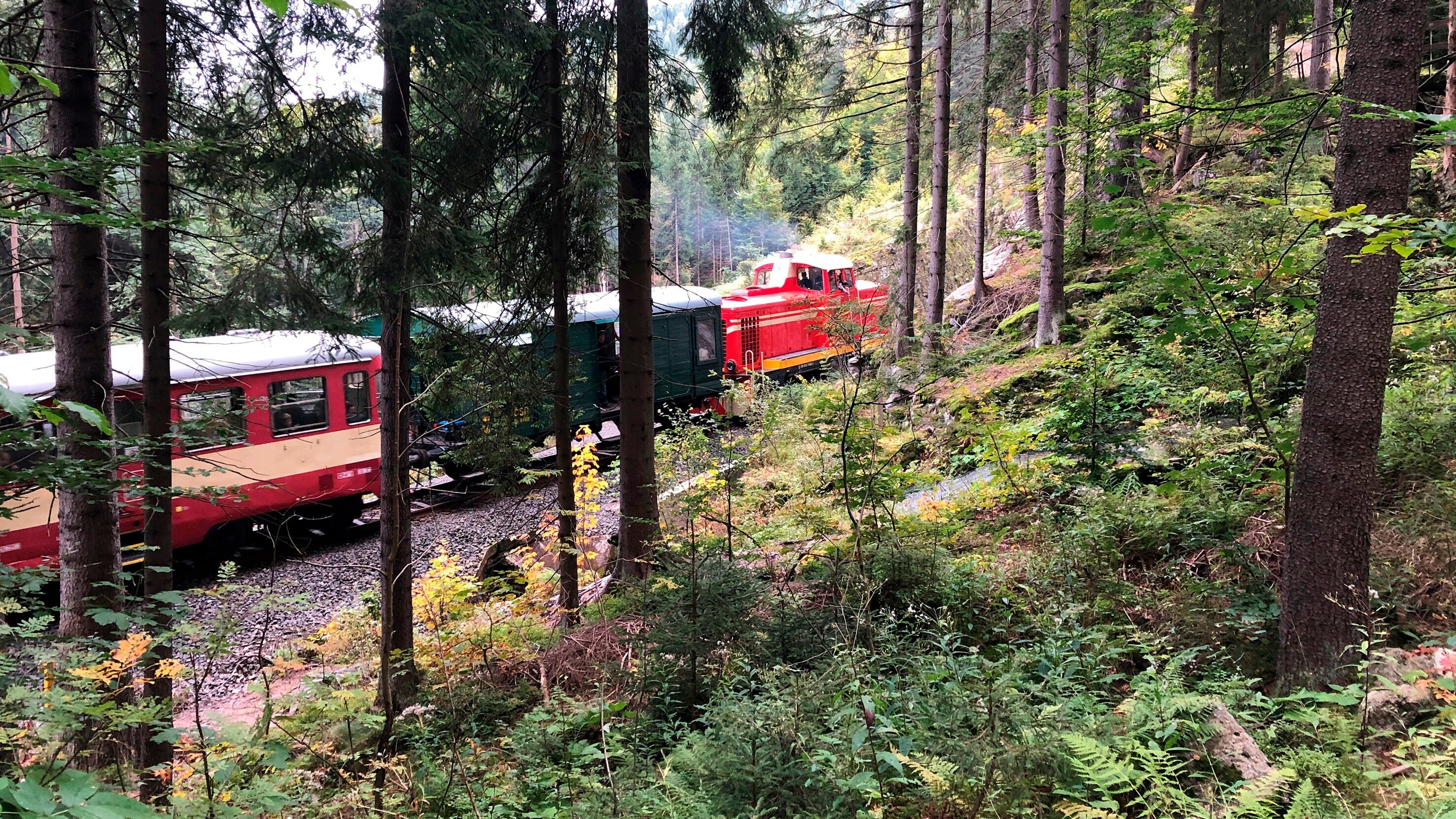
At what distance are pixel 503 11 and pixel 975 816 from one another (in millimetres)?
6250

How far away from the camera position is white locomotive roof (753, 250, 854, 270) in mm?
18297

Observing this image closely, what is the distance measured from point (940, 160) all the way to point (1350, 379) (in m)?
8.73

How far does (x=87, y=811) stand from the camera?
136 centimetres

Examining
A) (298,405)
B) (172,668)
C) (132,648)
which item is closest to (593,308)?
(298,405)

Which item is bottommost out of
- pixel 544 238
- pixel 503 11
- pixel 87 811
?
pixel 87 811

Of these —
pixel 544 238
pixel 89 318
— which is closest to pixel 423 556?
pixel 544 238

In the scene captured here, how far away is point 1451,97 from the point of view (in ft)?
27.4

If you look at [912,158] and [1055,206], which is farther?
[912,158]

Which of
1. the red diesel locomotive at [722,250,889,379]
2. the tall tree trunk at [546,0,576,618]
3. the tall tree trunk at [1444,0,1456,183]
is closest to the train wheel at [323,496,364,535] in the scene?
the tall tree trunk at [546,0,576,618]

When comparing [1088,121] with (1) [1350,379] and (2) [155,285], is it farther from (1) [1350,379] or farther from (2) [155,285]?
(2) [155,285]

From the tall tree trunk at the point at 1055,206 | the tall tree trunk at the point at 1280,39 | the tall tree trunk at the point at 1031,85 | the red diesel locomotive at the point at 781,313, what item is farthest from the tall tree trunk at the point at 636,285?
the tall tree trunk at the point at 1280,39

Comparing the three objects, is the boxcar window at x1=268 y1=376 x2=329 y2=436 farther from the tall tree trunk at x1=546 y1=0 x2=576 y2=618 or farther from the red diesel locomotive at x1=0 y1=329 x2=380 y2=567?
the tall tree trunk at x1=546 y1=0 x2=576 y2=618

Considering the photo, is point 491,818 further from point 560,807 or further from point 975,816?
point 975,816

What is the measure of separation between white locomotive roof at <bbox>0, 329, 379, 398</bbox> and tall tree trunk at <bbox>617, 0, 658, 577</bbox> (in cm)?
282
